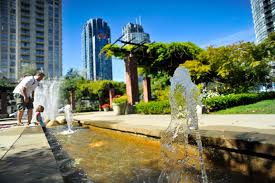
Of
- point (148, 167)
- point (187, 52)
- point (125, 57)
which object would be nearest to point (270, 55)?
point (187, 52)

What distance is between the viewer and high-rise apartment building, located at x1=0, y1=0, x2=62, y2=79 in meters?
75.7

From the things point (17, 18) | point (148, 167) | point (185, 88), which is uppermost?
point (17, 18)

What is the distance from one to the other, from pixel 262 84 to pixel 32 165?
16748 millimetres

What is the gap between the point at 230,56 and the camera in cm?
1348

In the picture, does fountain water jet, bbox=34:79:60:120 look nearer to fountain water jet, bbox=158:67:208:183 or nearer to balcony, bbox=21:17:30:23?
fountain water jet, bbox=158:67:208:183

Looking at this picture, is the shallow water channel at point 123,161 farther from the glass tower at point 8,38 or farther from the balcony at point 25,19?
the balcony at point 25,19

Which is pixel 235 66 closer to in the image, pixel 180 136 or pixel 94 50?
pixel 180 136

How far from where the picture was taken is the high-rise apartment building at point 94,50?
12800cm

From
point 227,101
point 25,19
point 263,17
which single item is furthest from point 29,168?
point 25,19

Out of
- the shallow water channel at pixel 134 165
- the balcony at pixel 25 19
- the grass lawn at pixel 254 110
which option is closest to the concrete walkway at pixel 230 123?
the shallow water channel at pixel 134 165

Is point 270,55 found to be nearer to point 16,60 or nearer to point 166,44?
point 166,44

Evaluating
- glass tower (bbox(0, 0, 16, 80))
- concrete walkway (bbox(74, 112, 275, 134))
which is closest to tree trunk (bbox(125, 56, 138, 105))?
concrete walkway (bbox(74, 112, 275, 134))

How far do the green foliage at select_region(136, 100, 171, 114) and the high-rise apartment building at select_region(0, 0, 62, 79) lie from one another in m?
74.0

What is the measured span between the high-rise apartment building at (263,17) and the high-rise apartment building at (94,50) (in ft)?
241
